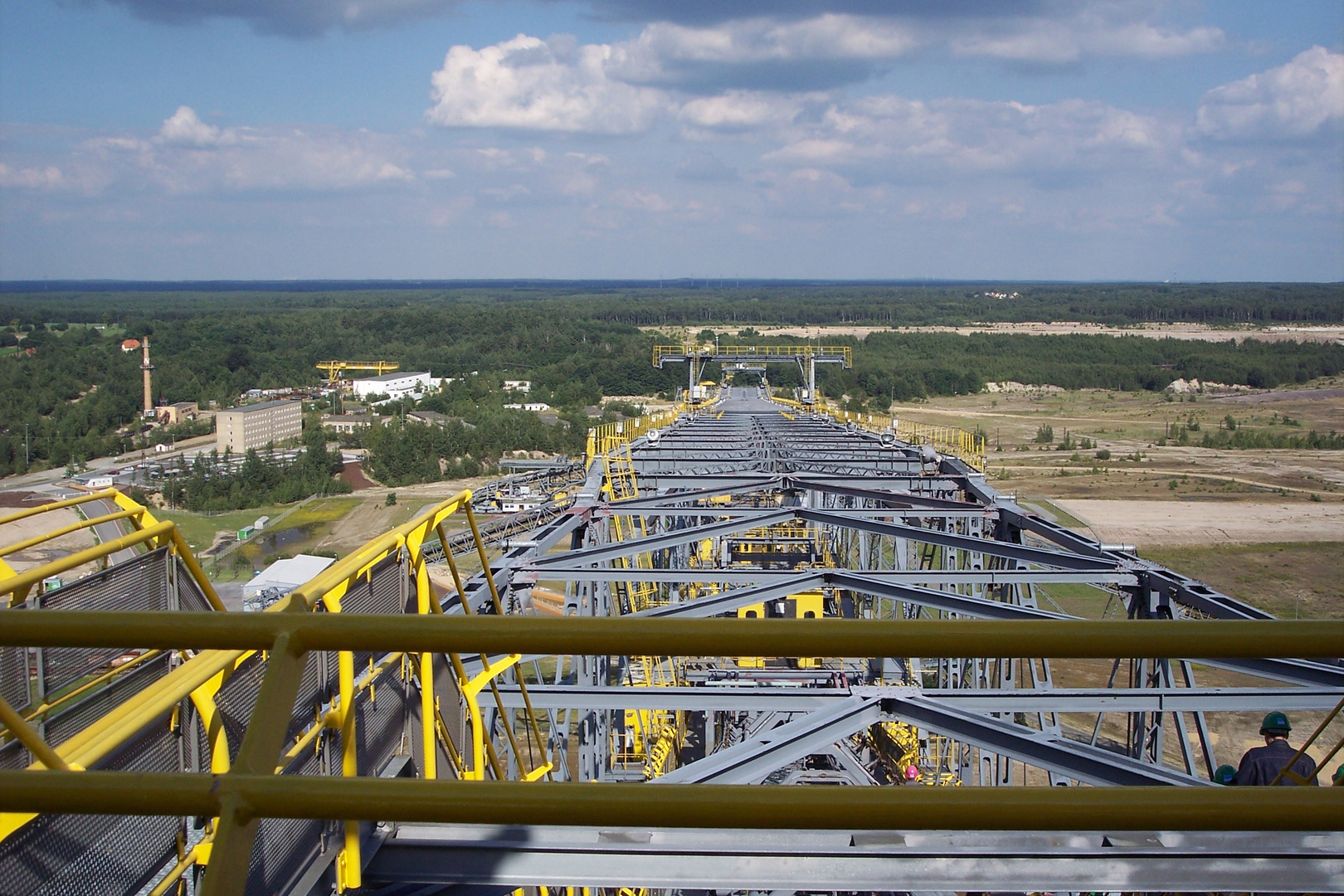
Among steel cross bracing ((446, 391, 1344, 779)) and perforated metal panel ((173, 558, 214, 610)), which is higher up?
perforated metal panel ((173, 558, 214, 610))

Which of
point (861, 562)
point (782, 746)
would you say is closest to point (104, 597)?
point (782, 746)

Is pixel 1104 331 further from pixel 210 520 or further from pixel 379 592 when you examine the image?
pixel 379 592

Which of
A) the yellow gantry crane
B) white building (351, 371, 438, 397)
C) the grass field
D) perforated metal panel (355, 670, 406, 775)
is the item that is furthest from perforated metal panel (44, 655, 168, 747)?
the yellow gantry crane

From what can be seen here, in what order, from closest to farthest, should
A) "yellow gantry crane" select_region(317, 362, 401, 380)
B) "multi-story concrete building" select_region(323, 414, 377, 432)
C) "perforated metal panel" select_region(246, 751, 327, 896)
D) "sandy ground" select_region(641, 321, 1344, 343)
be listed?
"perforated metal panel" select_region(246, 751, 327, 896) < "multi-story concrete building" select_region(323, 414, 377, 432) < "yellow gantry crane" select_region(317, 362, 401, 380) < "sandy ground" select_region(641, 321, 1344, 343)

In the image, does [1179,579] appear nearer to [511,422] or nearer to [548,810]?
[548,810]

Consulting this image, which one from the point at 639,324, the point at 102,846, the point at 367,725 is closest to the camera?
the point at 102,846

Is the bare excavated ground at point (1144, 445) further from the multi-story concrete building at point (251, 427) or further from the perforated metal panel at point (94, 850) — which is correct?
the perforated metal panel at point (94, 850)

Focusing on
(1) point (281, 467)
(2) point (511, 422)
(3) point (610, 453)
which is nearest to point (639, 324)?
(2) point (511, 422)

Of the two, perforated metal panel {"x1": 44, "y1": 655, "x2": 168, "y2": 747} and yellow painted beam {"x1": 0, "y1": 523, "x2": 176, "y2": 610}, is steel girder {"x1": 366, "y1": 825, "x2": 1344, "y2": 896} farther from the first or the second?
yellow painted beam {"x1": 0, "y1": 523, "x2": 176, "y2": 610}
